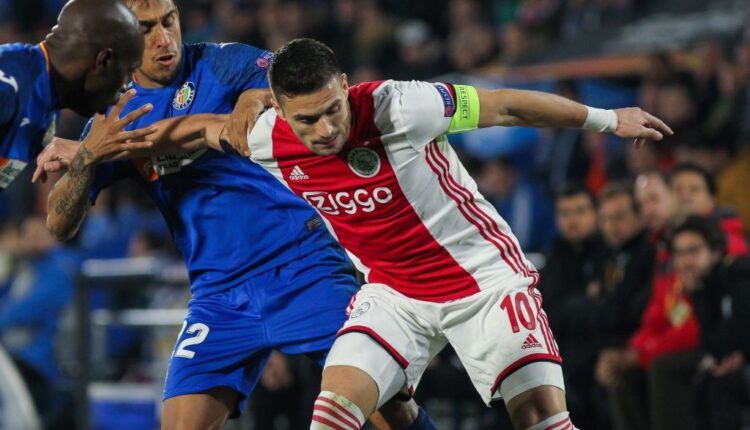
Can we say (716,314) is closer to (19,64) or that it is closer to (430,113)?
(430,113)

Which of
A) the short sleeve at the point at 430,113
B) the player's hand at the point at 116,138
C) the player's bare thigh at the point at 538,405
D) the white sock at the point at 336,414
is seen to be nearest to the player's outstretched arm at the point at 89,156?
the player's hand at the point at 116,138

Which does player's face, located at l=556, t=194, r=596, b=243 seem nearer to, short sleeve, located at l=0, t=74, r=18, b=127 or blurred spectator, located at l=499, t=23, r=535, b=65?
blurred spectator, located at l=499, t=23, r=535, b=65

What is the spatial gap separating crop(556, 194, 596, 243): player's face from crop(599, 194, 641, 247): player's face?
0.26 meters

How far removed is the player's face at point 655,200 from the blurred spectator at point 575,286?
0.38 m

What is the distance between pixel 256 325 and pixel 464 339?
93 cm

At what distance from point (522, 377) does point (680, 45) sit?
4547mm

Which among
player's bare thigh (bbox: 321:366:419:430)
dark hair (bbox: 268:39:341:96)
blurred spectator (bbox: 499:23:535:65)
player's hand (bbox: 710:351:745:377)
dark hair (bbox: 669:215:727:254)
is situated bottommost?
player's hand (bbox: 710:351:745:377)

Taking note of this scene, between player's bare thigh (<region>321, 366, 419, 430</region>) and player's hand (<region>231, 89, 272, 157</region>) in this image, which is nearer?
player's bare thigh (<region>321, 366, 419, 430</region>)

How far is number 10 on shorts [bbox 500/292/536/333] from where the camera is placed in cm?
471

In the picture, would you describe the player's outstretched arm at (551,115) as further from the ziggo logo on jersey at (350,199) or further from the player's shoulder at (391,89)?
the ziggo logo on jersey at (350,199)

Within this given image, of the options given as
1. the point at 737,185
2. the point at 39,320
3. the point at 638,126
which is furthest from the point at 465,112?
the point at 39,320

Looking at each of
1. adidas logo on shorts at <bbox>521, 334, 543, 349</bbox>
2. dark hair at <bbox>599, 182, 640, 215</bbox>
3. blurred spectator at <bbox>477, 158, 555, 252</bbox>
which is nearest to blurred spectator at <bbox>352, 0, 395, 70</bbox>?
blurred spectator at <bbox>477, 158, 555, 252</bbox>

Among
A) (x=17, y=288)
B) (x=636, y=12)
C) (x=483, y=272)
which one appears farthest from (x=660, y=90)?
(x=17, y=288)

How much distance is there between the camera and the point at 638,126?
4.68m
